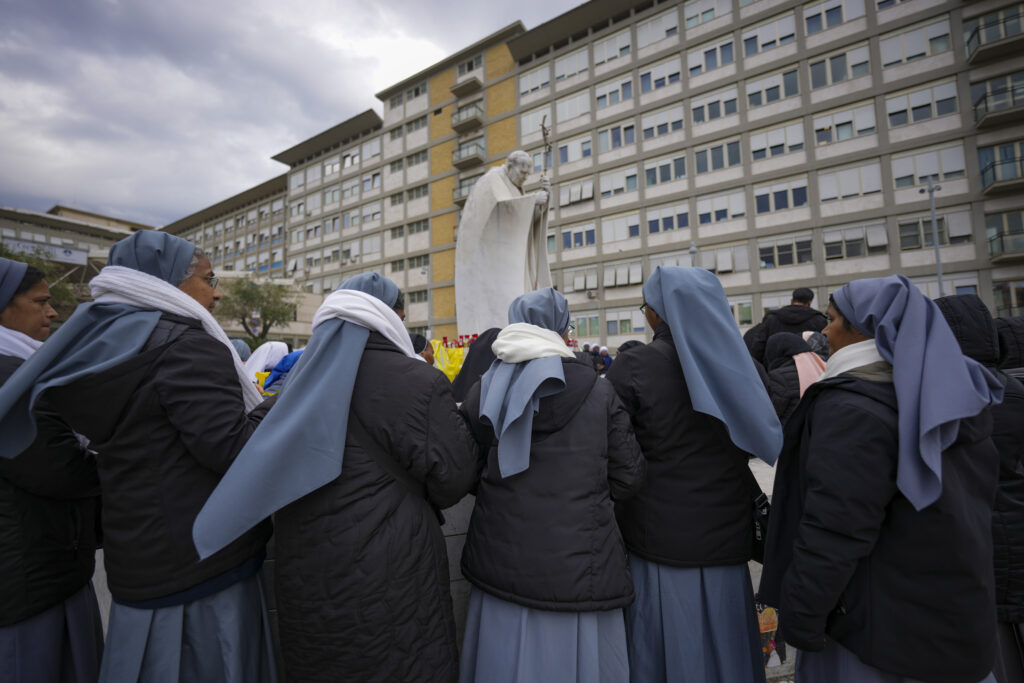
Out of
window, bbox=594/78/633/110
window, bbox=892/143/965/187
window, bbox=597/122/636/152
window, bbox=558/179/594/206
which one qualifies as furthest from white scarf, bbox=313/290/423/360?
window, bbox=594/78/633/110

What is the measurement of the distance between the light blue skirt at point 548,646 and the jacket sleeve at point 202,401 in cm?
112

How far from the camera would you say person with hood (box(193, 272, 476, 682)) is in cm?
158

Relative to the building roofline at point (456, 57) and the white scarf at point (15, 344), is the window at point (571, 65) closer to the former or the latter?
the building roofline at point (456, 57)

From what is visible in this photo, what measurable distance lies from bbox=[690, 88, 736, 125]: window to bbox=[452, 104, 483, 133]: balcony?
1440 cm

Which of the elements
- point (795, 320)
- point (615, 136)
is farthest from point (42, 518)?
point (615, 136)

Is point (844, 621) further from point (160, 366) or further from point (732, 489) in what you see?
point (160, 366)

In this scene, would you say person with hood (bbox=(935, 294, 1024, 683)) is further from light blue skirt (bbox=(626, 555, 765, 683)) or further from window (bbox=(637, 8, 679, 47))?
window (bbox=(637, 8, 679, 47))

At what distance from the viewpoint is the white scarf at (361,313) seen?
1.72 metres

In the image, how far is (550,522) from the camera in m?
1.81

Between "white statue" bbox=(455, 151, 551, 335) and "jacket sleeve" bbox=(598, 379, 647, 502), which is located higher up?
"white statue" bbox=(455, 151, 551, 335)

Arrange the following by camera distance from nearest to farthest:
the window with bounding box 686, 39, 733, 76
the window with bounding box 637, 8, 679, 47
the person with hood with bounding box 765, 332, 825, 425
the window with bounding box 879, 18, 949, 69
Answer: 1. the person with hood with bounding box 765, 332, 825, 425
2. the window with bounding box 879, 18, 949, 69
3. the window with bounding box 686, 39, 733, 76
4. the window with bounding box 637, 8, 679, 47

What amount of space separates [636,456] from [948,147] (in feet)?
90.2

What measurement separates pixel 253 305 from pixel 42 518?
32.2 m

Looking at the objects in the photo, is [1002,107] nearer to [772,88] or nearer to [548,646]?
[772,88]
